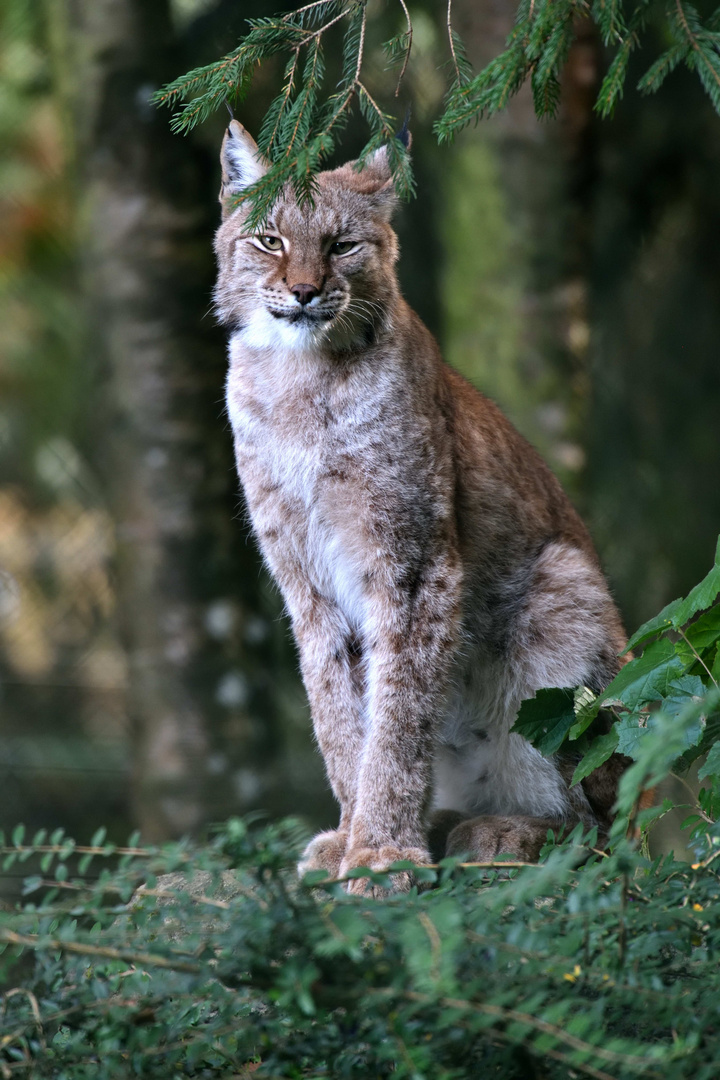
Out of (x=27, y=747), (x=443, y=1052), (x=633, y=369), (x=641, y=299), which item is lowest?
(x=27, y=747)

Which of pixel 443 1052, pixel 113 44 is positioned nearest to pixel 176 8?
pixel 113 44

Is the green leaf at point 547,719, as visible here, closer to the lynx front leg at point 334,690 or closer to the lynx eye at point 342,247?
the lynx front leg at point 334,690

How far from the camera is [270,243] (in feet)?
10.3

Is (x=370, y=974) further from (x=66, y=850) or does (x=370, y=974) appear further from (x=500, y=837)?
(x=500, y=837)

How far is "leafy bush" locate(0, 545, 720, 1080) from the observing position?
1.16 m

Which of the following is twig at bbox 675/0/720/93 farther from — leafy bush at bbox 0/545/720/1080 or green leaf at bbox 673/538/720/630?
leafy bush at bbox 0/545/720/1080

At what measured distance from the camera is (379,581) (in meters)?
3.09

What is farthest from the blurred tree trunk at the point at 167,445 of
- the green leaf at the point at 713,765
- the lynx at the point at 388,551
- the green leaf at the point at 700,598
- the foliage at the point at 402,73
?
the green leaf at the point at 713,765

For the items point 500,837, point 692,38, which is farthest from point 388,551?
point 692,38

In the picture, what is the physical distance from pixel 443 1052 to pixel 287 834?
0.39 meters

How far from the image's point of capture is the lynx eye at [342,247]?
318 cm

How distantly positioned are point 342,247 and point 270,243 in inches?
8.3

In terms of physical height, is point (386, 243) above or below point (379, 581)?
above

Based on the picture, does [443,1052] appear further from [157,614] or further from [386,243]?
[157,614]
